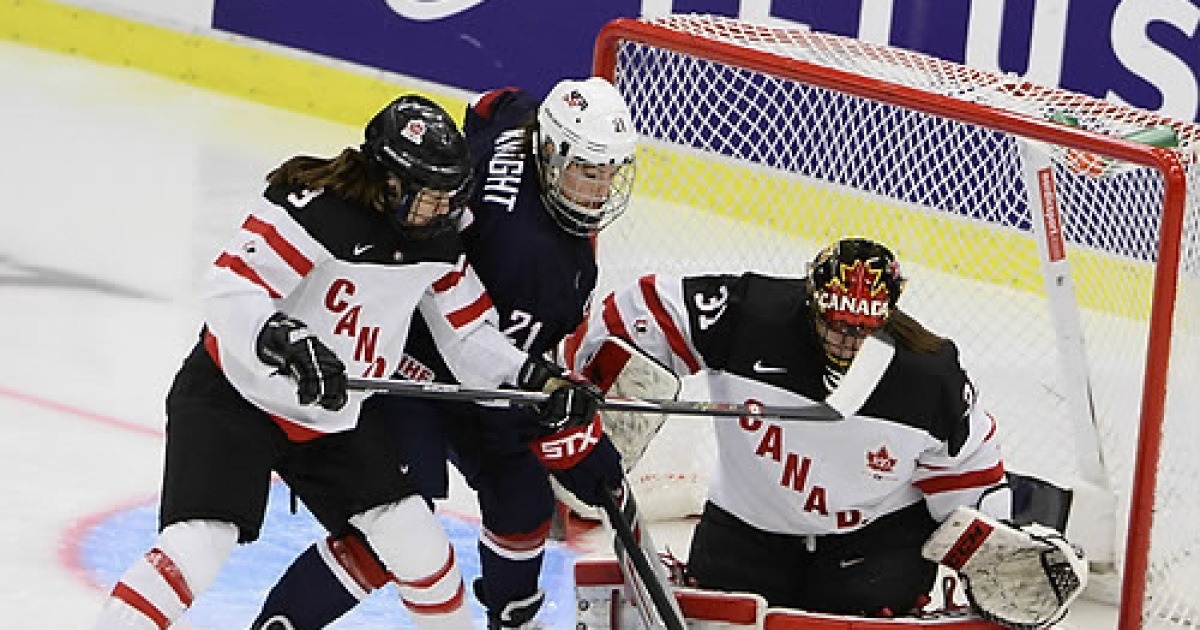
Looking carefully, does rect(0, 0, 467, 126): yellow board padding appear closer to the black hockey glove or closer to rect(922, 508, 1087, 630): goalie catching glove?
rect(922, 508, 1087, 630): goalie catching glove

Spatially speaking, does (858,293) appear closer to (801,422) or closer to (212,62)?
(801,422)

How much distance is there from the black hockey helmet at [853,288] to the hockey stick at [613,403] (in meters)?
0.12

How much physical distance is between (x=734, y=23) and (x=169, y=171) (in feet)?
8.66

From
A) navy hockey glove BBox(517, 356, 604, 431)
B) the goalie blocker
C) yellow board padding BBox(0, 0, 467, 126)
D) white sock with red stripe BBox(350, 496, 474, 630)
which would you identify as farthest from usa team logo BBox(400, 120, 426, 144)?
yellow board padding BBox(0, 0, 467, 126)

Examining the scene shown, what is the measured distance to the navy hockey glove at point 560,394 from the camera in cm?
378

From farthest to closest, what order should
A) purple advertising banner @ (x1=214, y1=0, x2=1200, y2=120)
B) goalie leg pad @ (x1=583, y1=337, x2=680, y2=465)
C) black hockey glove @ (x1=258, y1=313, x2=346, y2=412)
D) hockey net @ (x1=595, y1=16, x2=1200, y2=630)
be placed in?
purple advertising banner @ (x1=214, y1=0, x2=1200, y2=120)
hockey net @ (x1=595, y1=16, x2=1200, y2=630)
goalie leg pad @ (x1=583, y1=337, x2=680, y2=465)
black hockey glove @ (x1=258, y1=313, x2=346, y2=412)

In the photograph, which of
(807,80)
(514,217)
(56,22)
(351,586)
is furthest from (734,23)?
(56,22)

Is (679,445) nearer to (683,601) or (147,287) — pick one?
(683,601)

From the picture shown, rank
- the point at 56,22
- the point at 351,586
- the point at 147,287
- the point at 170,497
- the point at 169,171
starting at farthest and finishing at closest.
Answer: the point at 56,22 < the point at 169,171 < the point at 147,287 < the point at 351,586 < the point at 170,497

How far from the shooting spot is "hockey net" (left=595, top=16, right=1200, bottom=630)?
4.28 m

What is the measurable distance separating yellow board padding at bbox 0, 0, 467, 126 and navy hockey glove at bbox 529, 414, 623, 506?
11.0 feet

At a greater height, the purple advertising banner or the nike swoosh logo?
the nike swoosh logo

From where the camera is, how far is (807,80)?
4.60 m

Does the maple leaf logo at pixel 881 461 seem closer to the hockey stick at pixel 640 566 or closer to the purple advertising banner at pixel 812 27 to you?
the hockey stick at pixel 640 566
